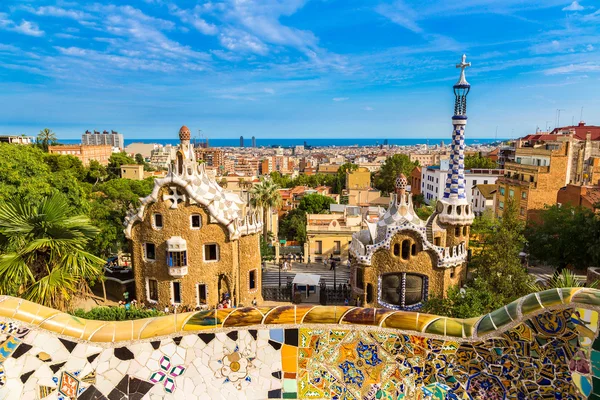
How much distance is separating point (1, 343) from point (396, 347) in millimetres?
7514

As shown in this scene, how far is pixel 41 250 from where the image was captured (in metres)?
13.4

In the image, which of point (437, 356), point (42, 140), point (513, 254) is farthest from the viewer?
point (42, 140)

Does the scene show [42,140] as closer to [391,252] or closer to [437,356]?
[391,252]

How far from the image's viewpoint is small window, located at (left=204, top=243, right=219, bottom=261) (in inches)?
833

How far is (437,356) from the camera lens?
7719 millimetres

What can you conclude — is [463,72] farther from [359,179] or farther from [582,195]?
[359,179]

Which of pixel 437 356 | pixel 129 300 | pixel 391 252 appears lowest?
pixel 129 300

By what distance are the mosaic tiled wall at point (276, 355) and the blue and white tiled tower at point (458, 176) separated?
1427 cm

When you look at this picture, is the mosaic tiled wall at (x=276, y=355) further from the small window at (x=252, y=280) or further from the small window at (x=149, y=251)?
the small window at (x=252, y=280)

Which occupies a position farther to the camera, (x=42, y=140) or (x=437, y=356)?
(x=42, y=140)

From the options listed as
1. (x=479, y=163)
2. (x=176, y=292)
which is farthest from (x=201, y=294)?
(x=479, y=163)

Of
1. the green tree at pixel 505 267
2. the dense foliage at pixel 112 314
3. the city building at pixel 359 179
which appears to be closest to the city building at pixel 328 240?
the green tree at pixel 505 267

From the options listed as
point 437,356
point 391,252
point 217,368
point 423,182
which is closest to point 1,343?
point 217,368

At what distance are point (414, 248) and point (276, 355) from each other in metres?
13.2
